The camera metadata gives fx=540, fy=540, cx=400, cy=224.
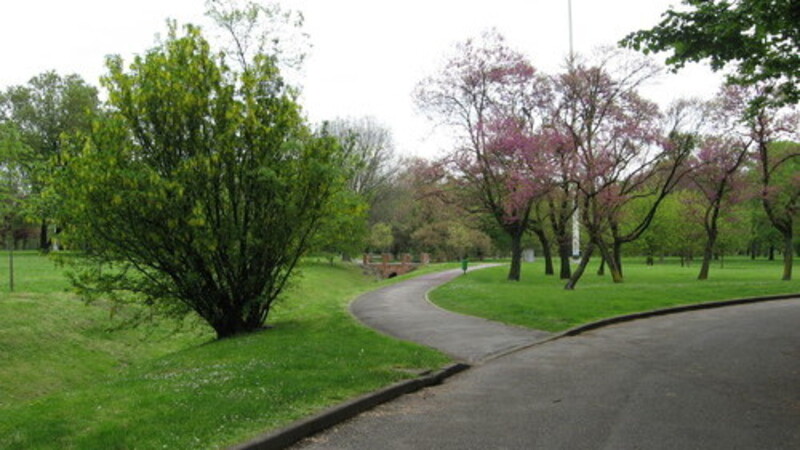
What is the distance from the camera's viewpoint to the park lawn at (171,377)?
510 centimetres

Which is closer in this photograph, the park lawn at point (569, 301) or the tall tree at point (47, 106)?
the park lawn at point (569, 301)

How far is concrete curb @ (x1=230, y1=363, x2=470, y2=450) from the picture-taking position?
4781 millimetres

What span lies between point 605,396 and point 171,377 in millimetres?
5826

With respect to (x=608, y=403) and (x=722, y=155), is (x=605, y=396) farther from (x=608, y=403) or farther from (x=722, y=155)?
(x=722, y=155)

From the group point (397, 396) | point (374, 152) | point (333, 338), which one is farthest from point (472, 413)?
point (374, 152)

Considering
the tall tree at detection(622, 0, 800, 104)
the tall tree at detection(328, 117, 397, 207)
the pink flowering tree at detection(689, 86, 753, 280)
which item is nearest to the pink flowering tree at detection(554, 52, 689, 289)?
the pink flowering tree at detection(689, 86, 753, 280)

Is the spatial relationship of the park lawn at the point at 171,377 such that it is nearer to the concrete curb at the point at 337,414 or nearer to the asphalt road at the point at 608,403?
the concrete curb at the point at 337,414

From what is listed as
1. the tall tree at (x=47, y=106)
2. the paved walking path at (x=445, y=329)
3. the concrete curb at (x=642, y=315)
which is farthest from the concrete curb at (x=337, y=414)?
the tall tree at (x=47, y=106)

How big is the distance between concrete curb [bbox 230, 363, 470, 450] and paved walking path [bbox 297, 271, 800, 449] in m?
0.13

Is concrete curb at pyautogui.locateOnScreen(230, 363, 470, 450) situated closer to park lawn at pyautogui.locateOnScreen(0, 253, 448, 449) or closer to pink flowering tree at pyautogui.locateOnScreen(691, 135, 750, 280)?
park lawn at pyautogui.locateOnScreen(0, 253, 448, 449)

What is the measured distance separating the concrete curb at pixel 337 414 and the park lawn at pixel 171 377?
0.16 m

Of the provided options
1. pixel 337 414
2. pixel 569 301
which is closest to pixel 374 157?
pixel 569 301

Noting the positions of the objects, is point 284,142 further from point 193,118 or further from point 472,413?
point 472,413

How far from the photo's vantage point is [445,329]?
1195cm
